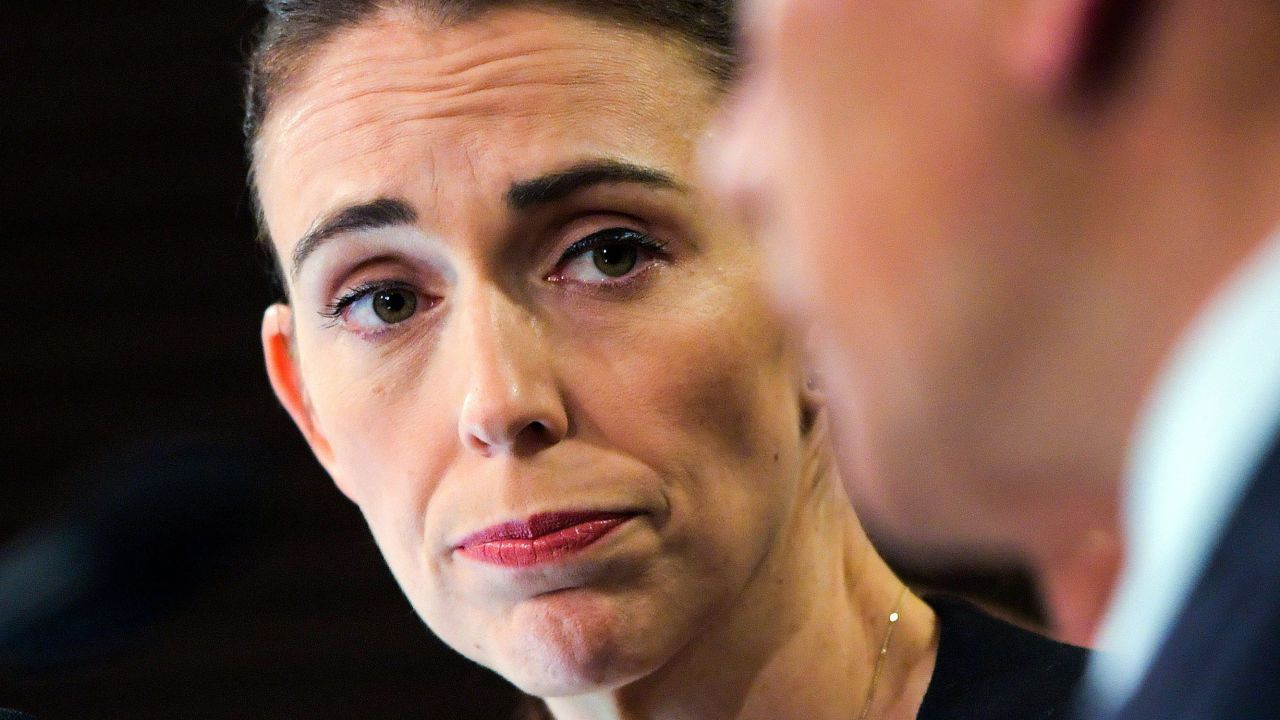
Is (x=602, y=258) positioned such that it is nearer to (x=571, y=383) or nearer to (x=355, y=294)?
(x=571, y=383)

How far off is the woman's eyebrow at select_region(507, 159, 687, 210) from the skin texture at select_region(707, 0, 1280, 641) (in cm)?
84

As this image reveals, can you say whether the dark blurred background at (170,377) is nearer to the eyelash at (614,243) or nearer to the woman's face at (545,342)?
the woman's face at (545,342)

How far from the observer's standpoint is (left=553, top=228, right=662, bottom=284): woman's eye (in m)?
1.63

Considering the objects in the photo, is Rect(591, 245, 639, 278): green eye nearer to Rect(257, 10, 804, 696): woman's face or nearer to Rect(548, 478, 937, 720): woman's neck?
Rect(257, 10, 804, 696): woman's face

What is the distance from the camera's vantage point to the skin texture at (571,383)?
156cm

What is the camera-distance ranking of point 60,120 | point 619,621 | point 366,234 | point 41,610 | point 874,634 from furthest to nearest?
point 60,120 → point 41,610 → point 874,634 → point 366,234 → point 619,621

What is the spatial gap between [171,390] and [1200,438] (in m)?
3.47

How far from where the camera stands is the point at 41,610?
1990 millimetres

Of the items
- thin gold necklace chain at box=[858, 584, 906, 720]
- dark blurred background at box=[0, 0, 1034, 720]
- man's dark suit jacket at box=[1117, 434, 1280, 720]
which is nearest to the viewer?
man's dark suit jacket at box=[1117, 434, 1280, 720]

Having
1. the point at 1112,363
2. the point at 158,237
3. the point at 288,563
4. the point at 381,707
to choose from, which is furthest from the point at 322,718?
the point at 1112,363

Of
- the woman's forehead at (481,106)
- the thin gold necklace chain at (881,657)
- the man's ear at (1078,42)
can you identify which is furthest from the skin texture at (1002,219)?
the thin gold necklace chain at (881,657)

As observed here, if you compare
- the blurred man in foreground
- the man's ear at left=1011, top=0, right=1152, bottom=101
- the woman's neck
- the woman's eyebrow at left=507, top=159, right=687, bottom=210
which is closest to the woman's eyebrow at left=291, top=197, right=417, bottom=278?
the woman's eyebrow at left=507, top=159, right=687, bottom=210

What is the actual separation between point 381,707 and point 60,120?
1627mm

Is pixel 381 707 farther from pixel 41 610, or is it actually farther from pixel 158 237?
pixel 41 610
